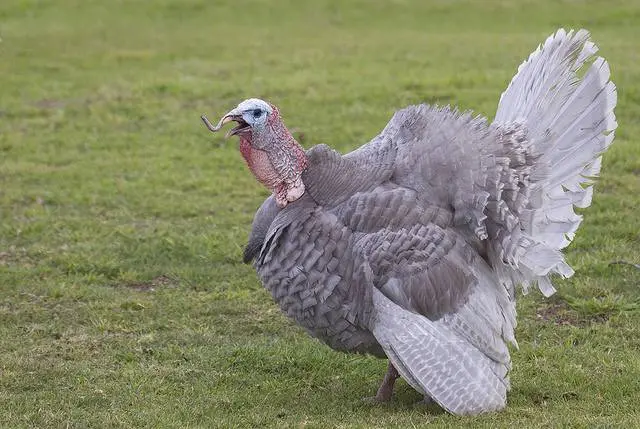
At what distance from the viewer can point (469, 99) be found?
14.1 m

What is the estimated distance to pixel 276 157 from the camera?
639 centimetres

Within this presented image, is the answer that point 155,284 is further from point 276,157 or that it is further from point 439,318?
point 439,318

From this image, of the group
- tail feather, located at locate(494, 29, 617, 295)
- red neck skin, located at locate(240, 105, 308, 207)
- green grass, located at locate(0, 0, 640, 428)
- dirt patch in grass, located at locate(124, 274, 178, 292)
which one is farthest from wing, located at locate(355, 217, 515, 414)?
dirt patch in grass, located at locate(124, 274, 178, 292)

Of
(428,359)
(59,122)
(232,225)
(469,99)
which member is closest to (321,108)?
(469,99)

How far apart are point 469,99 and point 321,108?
1935 mm

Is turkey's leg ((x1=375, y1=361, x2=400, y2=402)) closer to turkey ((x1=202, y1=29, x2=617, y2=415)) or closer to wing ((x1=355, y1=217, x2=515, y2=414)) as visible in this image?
turkey ((x1=202, y1=29, x2=617, y2=415))

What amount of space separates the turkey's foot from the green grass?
0.07 m

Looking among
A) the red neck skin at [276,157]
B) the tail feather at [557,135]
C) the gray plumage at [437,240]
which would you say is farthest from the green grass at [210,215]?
the red neck skin at [276,157]

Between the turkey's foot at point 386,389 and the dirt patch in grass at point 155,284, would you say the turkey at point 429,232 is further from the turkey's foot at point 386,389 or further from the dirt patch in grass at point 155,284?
the dirt patch in grass at point 155,284

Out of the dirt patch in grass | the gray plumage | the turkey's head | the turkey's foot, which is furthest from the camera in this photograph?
the dirt patch in grass

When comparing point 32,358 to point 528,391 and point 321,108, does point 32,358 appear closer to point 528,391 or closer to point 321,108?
point 528,391

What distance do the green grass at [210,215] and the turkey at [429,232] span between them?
1.50ft

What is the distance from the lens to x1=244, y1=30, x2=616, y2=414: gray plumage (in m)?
6.14

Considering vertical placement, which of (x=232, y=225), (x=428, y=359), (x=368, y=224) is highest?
(x=368, y=224)
